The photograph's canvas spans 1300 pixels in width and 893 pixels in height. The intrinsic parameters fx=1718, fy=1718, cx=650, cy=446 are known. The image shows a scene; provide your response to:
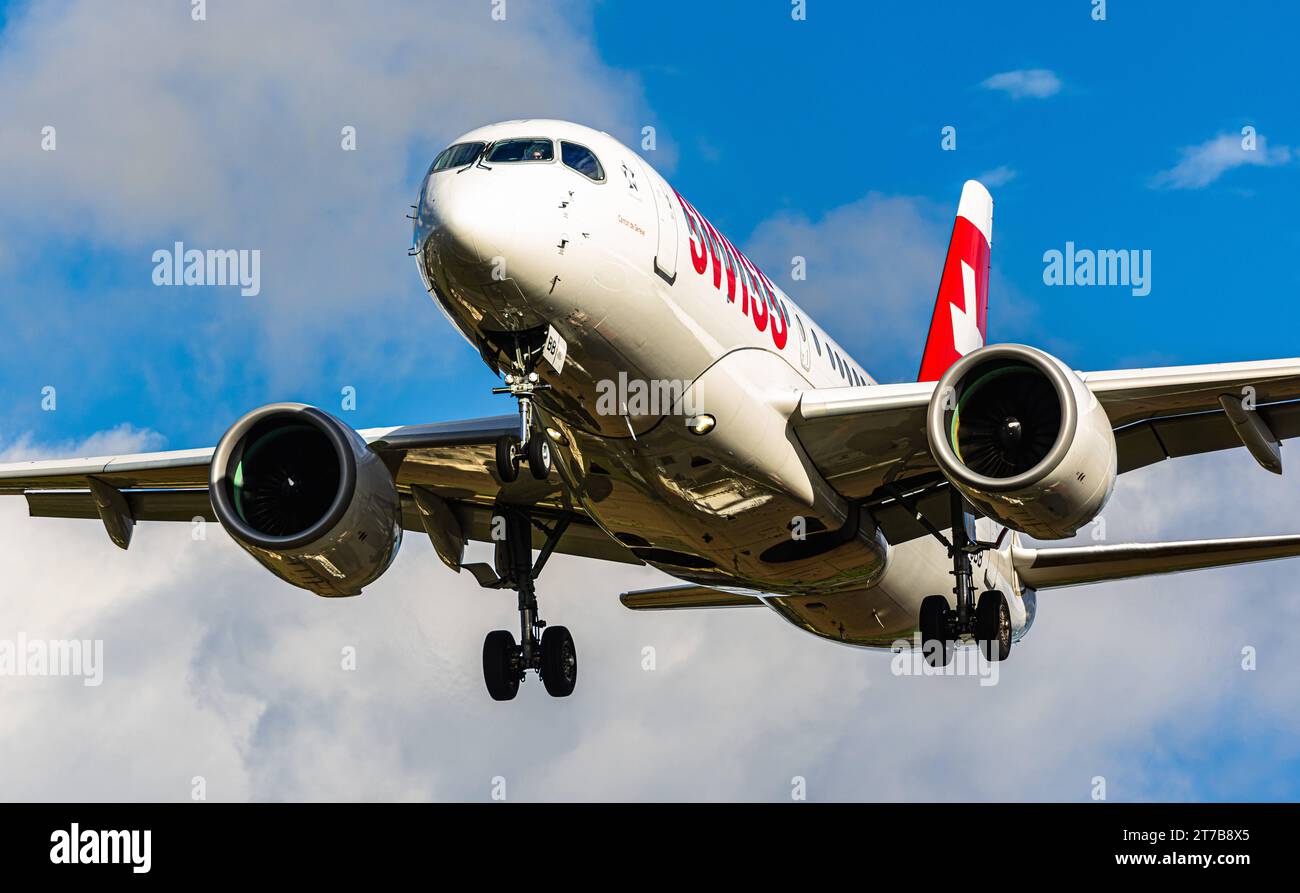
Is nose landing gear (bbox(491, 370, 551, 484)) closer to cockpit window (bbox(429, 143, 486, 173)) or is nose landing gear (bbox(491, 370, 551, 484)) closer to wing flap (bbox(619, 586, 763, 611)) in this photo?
cockpit window (bbox(429, 143, 486, 173))

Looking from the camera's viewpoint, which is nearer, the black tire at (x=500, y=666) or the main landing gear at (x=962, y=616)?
A: the main landing gear at (x=962, y=616)

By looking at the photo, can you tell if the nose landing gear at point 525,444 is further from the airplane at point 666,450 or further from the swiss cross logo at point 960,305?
the swiss cross logo at point 960,305

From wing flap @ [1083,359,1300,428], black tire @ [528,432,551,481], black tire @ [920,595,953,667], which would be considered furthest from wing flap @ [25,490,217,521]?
wing flap @ [1083,359,1300,428]

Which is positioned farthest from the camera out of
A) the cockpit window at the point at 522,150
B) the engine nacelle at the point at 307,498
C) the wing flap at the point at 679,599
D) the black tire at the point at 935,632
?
the wing flap at the point at 679,599

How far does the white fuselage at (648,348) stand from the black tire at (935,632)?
0.93 meters

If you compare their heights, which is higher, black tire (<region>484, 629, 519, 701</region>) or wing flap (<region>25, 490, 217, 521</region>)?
wing flap (<region>25, 490, 217, 521</region>)

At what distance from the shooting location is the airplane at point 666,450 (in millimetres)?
18516

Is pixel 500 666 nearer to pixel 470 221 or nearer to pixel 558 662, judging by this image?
pixel 558 662

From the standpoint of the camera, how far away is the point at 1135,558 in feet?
83.3

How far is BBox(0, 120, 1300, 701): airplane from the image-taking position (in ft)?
60.7

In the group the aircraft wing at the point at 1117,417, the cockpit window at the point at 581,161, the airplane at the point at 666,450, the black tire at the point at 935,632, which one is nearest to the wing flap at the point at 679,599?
the airplane at the point at 666,450

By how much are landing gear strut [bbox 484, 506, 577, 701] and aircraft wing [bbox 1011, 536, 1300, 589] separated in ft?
25.1
